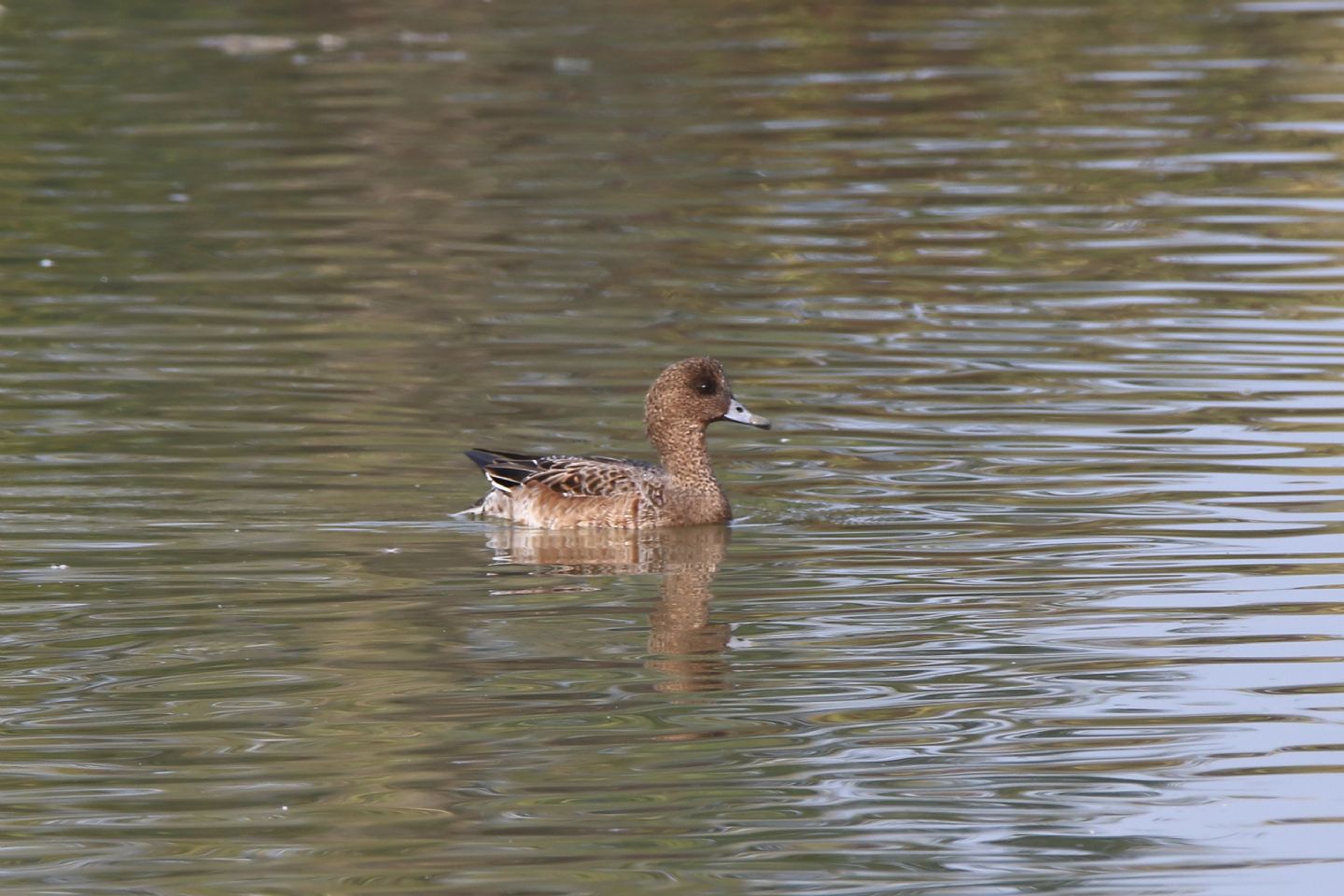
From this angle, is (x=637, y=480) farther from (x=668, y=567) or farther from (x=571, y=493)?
(x=668, y=567)

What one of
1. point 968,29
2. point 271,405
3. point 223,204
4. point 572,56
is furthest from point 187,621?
point 968,29

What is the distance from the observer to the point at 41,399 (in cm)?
1289

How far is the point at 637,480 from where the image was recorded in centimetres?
1120

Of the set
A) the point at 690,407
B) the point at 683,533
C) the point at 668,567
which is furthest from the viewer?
the point at 690,407

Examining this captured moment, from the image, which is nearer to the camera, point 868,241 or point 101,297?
point 101,297

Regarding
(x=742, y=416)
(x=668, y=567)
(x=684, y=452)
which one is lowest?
(x=668, y=567)

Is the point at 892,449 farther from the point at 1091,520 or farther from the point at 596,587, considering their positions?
the point at 596,587

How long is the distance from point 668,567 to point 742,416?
1.19m

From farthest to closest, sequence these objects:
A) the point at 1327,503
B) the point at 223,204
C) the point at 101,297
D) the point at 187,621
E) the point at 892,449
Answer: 1. the point at 223,204
2. the point at 101,297
3. the point at 892,449
4. the point at 1327,503
5. the point at 187,621

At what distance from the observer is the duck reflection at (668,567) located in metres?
8.84

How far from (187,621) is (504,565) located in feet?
5.18

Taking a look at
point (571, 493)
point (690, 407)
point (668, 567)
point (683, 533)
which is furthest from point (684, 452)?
point (668, 567)

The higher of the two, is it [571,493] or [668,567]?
[571,493]

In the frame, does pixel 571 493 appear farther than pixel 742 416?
No
